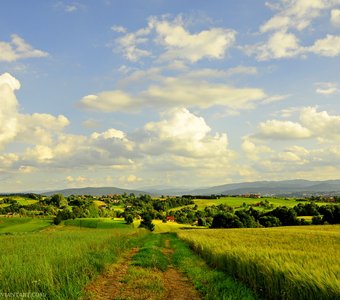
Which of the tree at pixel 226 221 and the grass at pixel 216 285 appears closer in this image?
the grass at pixel 216 285

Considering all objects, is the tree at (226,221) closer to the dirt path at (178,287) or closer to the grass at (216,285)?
the grass at (216,285)

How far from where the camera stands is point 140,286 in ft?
49.0

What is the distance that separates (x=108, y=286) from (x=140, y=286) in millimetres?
1473

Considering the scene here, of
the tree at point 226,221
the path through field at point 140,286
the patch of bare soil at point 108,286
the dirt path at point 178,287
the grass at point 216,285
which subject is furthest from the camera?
the tree at point 226,221

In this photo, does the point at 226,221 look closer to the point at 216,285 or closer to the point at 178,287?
the point at 178,287

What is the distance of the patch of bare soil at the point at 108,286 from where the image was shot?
43.4ft

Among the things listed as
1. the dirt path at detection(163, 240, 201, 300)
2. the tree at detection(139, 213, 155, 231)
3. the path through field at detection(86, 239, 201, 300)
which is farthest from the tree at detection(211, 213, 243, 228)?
the path through field at detection(86, 239, 201, 300)

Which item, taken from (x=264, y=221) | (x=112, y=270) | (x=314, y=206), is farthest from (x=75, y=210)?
(x=112, y=270)

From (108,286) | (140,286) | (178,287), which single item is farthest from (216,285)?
(108,286)

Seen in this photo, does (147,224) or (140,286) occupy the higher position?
(140,286)

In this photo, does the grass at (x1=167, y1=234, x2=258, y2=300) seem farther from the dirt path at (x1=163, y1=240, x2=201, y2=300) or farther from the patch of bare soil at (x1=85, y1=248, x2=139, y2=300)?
the patch of bare soil at (x1=85, y1=248, x2=139, y2=300)

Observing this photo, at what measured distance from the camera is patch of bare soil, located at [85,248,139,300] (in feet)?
43.4

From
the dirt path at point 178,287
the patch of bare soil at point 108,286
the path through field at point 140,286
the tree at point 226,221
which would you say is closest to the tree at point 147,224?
the tree at point 226,221

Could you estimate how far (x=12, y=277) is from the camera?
12555 millimetres
